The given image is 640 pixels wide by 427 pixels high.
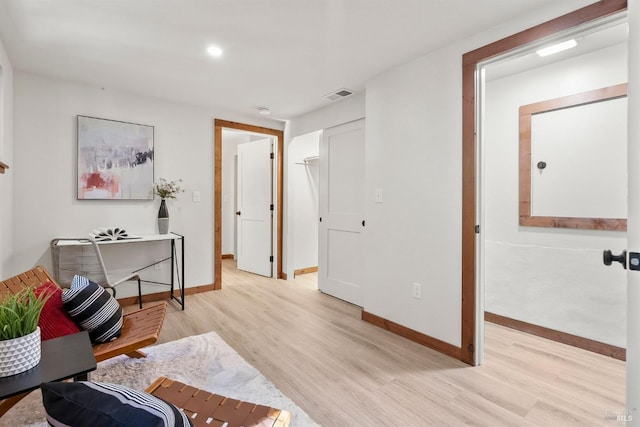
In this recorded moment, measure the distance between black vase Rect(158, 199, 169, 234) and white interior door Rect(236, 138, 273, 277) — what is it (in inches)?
59.8

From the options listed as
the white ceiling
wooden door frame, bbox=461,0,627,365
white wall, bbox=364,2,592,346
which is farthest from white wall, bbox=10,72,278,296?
wooden door frame, bbox=461,0,627,365

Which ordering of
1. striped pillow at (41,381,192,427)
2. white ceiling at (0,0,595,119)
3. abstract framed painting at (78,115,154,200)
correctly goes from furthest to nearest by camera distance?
abstract framed painting at (78,115,154,200) < white ceiling at (0,0,595,119) < striped pillow at (41,381,192,427)

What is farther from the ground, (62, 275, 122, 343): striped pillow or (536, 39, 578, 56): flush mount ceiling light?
(536, 39, 578, 56): flush mount ceiling light

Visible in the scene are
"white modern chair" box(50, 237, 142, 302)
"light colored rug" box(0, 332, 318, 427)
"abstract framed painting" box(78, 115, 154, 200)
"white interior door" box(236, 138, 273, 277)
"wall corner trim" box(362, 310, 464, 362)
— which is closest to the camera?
"light colored rug" box(0, 332, 318, 427)

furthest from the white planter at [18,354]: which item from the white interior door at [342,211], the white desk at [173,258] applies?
→ the white interior door at [342,211]

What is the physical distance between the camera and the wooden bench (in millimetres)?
1736

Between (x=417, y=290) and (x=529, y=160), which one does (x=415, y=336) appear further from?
(x=529, y=160)

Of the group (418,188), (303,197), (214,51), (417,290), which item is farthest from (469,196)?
(303,197)

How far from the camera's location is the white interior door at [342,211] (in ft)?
11.6

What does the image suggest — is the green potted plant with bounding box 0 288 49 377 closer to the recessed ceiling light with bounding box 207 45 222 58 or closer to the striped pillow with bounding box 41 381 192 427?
the striped pillow with bounding box 41 381 192 427

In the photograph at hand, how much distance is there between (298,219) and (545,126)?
3.11m

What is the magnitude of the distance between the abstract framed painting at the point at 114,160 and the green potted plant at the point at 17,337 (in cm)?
241

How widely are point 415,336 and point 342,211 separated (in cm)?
164

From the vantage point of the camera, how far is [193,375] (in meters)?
2.04
